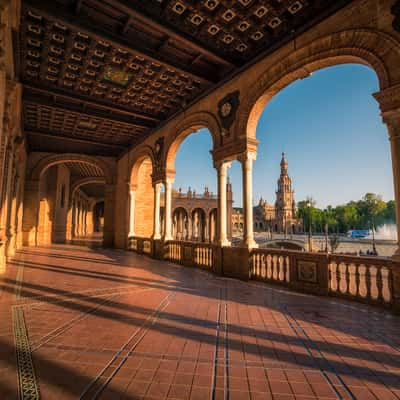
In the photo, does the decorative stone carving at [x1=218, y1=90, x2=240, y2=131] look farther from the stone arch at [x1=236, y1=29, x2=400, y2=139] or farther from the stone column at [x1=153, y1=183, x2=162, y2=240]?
the stone column at [x1=153, y1=183, x2=162, y2=240]

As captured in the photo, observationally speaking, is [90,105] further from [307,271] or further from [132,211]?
[307,271]

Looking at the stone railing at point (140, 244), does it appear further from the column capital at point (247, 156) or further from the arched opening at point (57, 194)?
the column capital at point (247, 156)

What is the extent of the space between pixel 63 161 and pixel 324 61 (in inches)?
624

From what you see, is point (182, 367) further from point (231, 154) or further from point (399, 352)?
point (231, 154)

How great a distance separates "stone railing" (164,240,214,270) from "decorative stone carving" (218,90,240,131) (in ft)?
13.3

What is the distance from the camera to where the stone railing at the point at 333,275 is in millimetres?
4902

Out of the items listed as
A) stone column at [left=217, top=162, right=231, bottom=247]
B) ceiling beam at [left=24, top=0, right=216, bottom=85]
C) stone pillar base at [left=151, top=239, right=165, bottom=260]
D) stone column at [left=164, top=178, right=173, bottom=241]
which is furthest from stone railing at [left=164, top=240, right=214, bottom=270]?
ceiling beam at [left=24, top=0, right=216, bottom=85]

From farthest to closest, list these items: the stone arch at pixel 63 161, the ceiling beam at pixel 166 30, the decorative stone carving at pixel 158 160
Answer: the stone arch at pixel 63 161 < the decorative stone carving at pixel 158 160 < the ceiling beam at pixel 166 30

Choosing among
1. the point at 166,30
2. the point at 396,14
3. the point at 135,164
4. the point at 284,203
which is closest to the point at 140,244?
the point at 135,164

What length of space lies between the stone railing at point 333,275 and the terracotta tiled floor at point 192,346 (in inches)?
16.1

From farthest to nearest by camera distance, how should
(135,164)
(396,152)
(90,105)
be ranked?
(135,164)
(90,105)
(396,152)

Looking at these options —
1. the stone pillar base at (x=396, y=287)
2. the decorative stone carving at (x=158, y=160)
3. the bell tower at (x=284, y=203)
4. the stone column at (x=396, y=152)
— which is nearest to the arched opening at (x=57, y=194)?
the decorative stone carving at (x=158, y=160)

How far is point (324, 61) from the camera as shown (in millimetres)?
6203

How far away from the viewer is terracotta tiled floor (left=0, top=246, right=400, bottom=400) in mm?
2330
